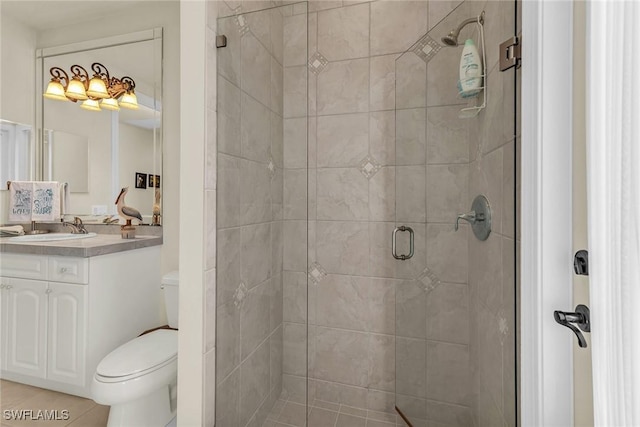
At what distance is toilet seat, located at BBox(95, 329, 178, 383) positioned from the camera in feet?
4.30

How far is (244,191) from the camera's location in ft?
4.44

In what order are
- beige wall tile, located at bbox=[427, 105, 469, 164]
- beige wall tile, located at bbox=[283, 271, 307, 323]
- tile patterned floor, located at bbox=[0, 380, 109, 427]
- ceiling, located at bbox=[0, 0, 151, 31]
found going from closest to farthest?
beige wall tile, located at bbox=[427, 105, 469, 164] → beige wall tile, located at bbox=[283, 271, 307, 323] → tile patterned floor, located at bbox=[0, 380, 109, 427] → ceiling, located at bbox=[0, 0, 151, 31]

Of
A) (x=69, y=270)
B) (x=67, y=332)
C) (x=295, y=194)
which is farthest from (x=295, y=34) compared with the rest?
(x=67, y=332)

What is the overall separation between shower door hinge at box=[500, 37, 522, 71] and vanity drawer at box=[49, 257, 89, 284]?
2.19 metres

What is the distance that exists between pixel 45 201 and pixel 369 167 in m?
2.50

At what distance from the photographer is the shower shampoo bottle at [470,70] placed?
3.67 ft

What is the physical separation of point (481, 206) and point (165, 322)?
2.19 meters

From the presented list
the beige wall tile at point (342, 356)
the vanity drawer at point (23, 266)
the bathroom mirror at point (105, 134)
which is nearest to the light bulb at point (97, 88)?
the bathroom mirror at point (105, 134)

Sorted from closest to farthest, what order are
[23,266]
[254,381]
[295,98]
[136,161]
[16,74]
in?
[295,98] → [254,381] → [23,266] → [136,161] → [16,74]

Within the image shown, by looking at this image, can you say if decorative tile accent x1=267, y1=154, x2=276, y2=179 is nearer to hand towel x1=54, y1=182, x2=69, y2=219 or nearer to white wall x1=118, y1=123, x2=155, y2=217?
white wall x1=118, y1=123, x2=155, y2=217

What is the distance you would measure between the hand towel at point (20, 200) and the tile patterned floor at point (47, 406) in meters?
1.17

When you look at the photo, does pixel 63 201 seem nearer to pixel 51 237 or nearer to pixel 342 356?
pixel 51 237

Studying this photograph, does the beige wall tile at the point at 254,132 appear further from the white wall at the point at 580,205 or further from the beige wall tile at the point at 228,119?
the white wall at the point at 580,205

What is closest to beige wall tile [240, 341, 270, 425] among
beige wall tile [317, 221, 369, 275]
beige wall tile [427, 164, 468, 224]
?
beige wall tile [317, 221, 369, 275]
